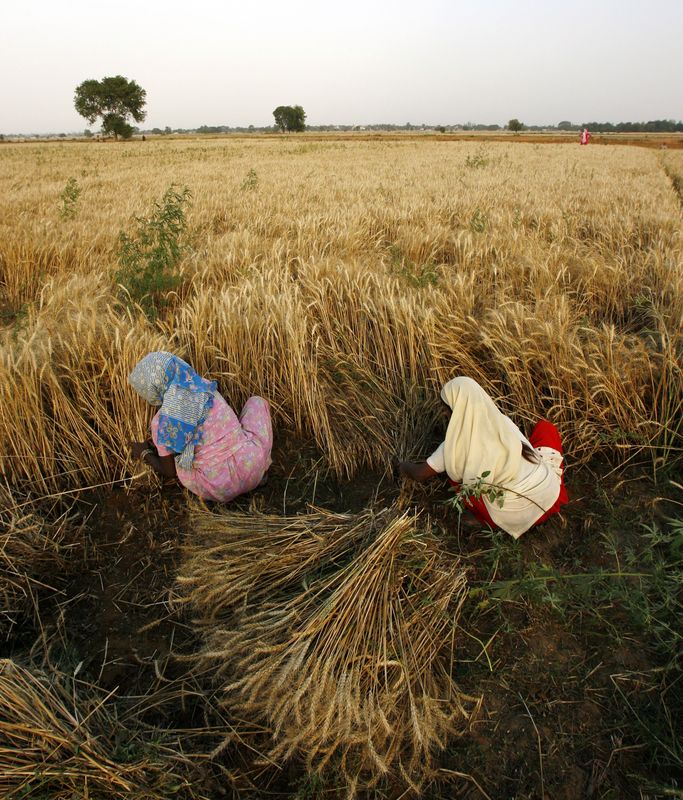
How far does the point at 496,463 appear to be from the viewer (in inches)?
80.5

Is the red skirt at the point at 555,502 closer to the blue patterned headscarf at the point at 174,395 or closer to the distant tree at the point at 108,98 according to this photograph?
the blue patterned headscarf at the point at 174,395

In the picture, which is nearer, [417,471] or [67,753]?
[67,753]

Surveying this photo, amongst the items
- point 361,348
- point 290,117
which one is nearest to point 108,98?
point 290,117

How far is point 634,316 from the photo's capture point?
3.51 meters

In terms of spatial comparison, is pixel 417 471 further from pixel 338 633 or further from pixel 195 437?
pixel 195 437

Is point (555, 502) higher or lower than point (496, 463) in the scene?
lower

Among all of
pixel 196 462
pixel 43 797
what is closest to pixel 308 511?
pixel 196 462

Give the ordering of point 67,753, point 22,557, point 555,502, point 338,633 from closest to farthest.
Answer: point 67,753, point 338,633, point 22,557, point 555,502

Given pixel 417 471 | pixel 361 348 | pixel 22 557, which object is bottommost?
pixel 22 557

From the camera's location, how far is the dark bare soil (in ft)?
4.48

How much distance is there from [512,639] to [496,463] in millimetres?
A: 688

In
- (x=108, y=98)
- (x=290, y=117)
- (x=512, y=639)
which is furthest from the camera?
(x=290, y=117)

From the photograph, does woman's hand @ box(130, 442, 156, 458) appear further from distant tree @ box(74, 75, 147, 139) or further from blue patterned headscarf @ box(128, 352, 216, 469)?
distant tree @ box(74, 75, 147, 139)

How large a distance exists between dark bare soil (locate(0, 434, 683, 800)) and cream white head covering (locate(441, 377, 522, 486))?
280 millimetres
